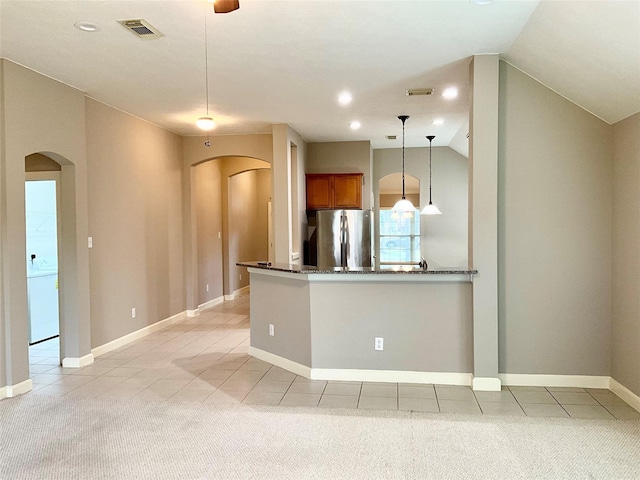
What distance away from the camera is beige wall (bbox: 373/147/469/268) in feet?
28.6

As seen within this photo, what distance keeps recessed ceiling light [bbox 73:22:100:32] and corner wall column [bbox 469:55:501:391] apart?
2904 millimetres

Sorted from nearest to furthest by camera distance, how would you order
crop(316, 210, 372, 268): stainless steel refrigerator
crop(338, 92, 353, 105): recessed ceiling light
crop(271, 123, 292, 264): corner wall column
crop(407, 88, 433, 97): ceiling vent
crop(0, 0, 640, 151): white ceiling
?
crop(0, 0, 640, 151): white ceiling, crop(407, 88, 433, 97): ceiling vent, crop(338, 92, 353, 105): recessed ceiling light, crop(271, 123, 292, 264): corner wall column, crop(316, 210, 372, 268): stainless steel refrigerator

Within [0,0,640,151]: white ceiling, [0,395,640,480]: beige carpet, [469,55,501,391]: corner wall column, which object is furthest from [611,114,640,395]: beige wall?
[469,55,501,391]: corner wall column

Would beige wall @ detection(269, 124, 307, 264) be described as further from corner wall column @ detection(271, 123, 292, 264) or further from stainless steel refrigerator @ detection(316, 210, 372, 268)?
stainless steel refrigerator @ detection(316, 210, 372, 268)

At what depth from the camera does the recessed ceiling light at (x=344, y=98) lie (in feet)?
16.3

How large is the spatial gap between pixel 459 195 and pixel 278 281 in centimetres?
528

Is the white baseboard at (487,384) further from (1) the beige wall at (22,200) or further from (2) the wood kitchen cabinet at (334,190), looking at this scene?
(2) the wood kitchen cabinet at (334,190)

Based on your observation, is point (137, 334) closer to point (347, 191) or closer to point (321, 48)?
point (347, 191)

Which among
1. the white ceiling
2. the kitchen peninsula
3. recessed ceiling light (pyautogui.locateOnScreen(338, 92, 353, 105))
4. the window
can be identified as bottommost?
the kitchen peninsula

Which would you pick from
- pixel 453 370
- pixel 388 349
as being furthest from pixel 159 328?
pixel 453 370

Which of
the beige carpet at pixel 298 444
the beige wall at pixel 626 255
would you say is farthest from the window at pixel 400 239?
the beige carpet at pixel 298 444

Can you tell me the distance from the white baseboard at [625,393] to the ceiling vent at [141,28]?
174 inches

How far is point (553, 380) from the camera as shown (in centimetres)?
393

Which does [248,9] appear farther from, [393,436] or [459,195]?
[459,195]
